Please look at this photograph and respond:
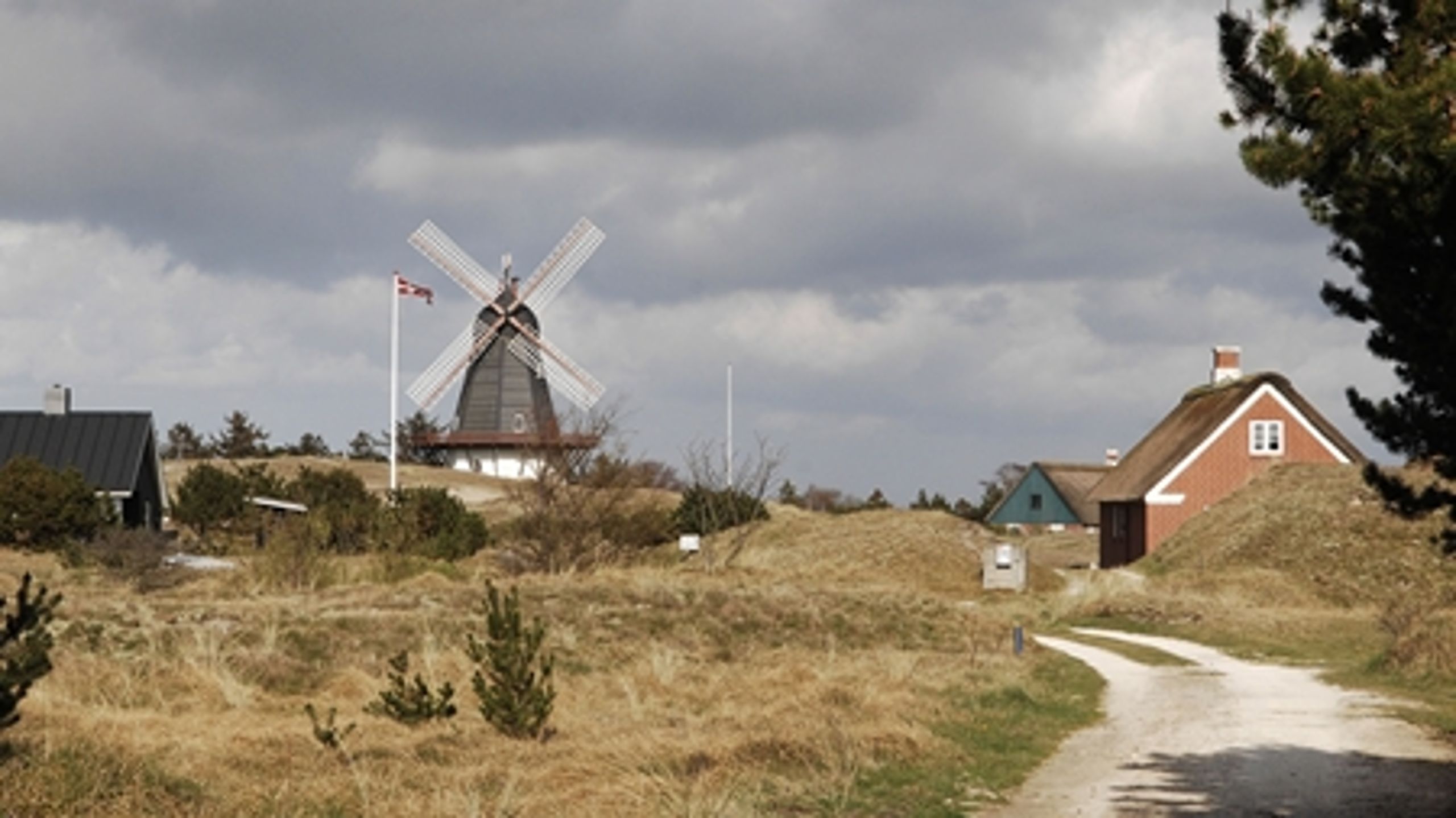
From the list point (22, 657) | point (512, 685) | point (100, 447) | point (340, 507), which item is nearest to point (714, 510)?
point (340, 507)

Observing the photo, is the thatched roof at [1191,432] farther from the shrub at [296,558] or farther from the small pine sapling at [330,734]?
the small pine sapling at [330,734]

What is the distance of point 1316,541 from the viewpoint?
162 feet

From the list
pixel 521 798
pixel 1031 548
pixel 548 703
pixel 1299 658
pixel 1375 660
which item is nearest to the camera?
pixel 521 798

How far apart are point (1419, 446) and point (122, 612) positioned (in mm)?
19971

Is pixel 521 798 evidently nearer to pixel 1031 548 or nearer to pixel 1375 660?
pixel 1375 660

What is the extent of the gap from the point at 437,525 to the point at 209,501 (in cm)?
1291

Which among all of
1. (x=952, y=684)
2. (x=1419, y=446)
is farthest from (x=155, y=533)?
(x=1419, y=446)

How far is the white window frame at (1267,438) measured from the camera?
58.6 metres

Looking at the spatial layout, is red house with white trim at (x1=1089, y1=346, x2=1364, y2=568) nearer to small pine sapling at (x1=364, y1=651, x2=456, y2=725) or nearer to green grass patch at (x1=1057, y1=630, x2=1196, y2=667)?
green grass patch at (x1=1057, y1=630, x2=1196, y2=667)

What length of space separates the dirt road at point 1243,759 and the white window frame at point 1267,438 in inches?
1316

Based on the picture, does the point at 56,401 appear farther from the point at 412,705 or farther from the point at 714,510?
the point at 412,705

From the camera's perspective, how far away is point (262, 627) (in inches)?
977

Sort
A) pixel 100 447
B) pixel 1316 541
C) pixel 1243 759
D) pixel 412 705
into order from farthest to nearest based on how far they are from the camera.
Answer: pixel 100 447 < pixel 1316 541 < pixel 412 705 < pixel 1243 759

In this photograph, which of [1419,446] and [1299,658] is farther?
[1299,658]
